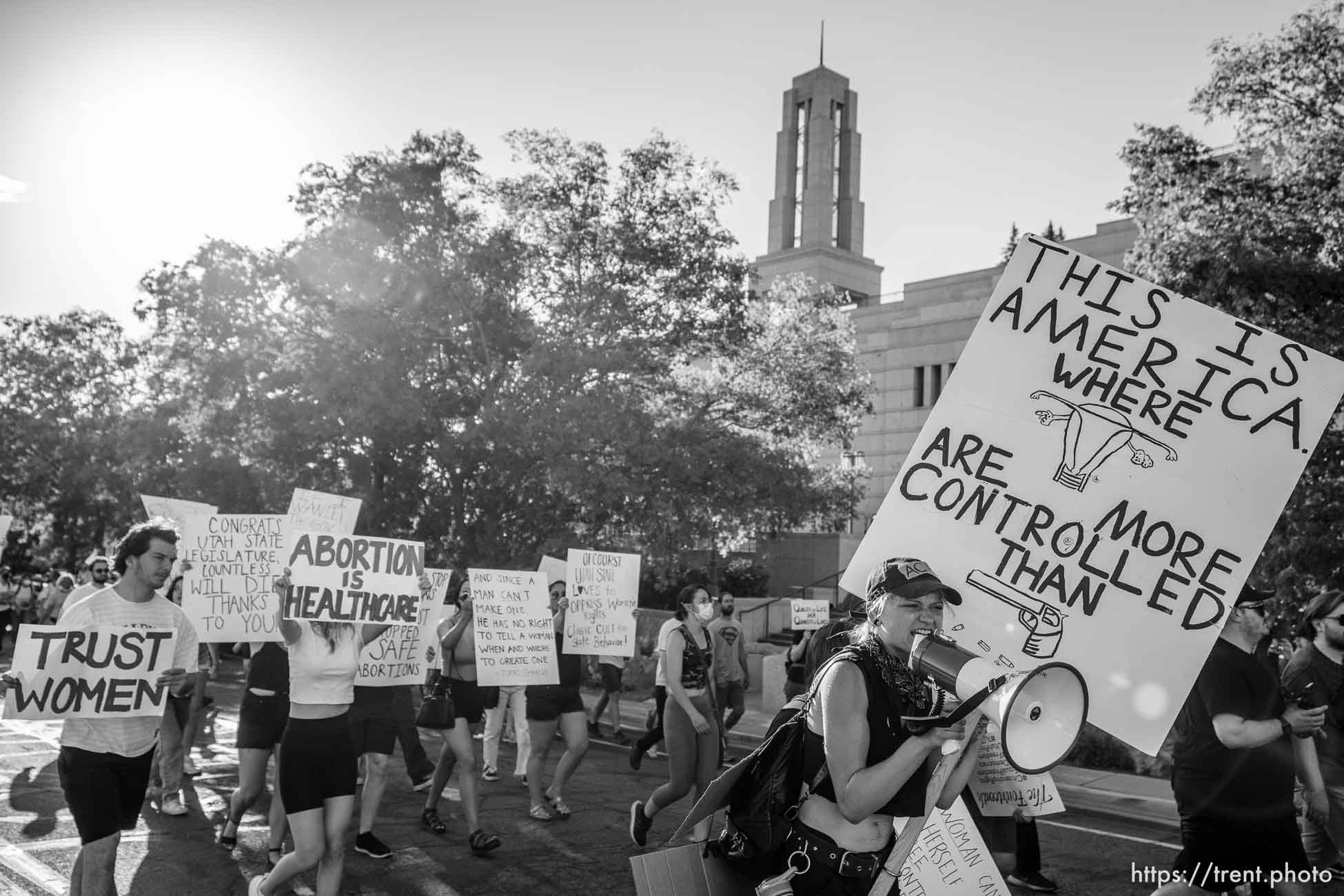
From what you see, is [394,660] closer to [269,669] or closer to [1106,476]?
[269,669]

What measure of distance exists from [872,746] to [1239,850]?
2553 mm

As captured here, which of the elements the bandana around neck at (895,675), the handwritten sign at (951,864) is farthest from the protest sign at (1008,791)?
the bandana around neck at (895,675)

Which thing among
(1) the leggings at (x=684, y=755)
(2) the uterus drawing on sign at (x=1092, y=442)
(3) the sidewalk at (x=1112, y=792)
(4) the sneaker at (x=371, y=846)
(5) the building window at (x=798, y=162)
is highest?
(5) the building window at (x=798, y=162)

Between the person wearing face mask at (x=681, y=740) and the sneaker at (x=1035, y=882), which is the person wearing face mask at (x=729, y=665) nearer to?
the person wearing face mask at (x=681, y=740)

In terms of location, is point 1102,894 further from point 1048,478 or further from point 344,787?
point 344,787

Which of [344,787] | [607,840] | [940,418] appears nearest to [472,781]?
[607,840]

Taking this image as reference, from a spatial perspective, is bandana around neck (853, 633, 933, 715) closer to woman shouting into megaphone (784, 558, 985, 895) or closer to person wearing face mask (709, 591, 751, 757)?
woman shouting into megaphone (784, 558, 985, 895)

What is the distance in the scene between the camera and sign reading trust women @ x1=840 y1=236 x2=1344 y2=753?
3.73m

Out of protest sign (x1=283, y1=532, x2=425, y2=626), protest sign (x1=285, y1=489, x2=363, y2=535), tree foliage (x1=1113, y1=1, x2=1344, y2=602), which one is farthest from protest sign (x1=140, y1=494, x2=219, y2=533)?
tree foliage (x1=1113, y1=1, x2=1344, y2=602)

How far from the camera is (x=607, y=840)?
810 centimetres

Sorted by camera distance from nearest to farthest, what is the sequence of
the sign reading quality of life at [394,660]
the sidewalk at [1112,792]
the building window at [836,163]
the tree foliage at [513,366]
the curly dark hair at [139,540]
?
the curly dark hair at [139,540] → the sign reading quality of life at [394,660] → the sidewalk at [1112,792] → the tree foliage at [513,366] → the building window at [836,163]

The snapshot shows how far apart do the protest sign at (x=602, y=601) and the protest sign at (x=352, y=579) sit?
3.45 metres

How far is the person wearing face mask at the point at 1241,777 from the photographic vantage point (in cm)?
458

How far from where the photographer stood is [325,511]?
9094 mm
